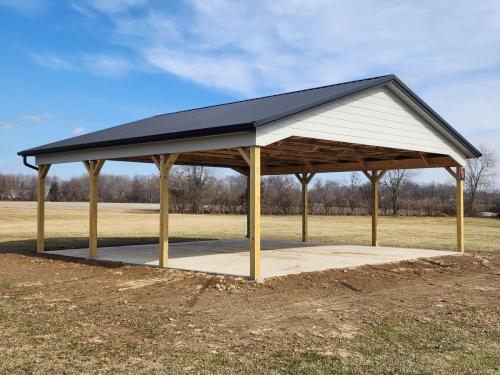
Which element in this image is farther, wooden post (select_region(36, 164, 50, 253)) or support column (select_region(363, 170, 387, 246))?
support column (select_region(363, 170, 387, 246))

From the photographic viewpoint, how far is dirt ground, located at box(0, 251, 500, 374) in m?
4.70

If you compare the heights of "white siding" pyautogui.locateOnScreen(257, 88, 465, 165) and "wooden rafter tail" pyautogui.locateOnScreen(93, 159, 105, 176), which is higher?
"white siding" pyautogui.locateOnScreen(257, 88, 465, 165)

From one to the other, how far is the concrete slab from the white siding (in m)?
2.65

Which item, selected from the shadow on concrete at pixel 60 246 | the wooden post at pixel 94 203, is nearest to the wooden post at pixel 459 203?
the shadow on concrete at pixel 60 246

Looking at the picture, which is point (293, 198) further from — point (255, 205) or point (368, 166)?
point (255, 205)

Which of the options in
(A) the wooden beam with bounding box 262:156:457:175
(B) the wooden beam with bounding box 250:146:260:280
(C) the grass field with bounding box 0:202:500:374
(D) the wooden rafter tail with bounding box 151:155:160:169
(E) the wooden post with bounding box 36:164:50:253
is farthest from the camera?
(A) the wooden beam with bounding box 262:156:457:175

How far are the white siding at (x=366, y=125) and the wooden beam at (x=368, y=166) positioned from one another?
110 centimetres

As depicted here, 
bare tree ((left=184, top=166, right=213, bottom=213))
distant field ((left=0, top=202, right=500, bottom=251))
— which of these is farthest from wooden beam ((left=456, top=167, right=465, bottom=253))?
bare tree ((left=184, top=166, right=213, bottom=213))

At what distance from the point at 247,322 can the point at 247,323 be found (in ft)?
0.17

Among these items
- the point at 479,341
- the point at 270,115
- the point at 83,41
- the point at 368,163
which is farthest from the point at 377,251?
the point at 83,41

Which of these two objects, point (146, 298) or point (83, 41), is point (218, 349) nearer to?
point (146, 298)

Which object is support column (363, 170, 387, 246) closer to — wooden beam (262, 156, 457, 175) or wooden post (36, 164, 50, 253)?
wooden beam (262, 156, 457, 175)

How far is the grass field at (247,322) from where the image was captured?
184 inches

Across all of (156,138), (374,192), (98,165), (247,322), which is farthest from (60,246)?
(247,322)
